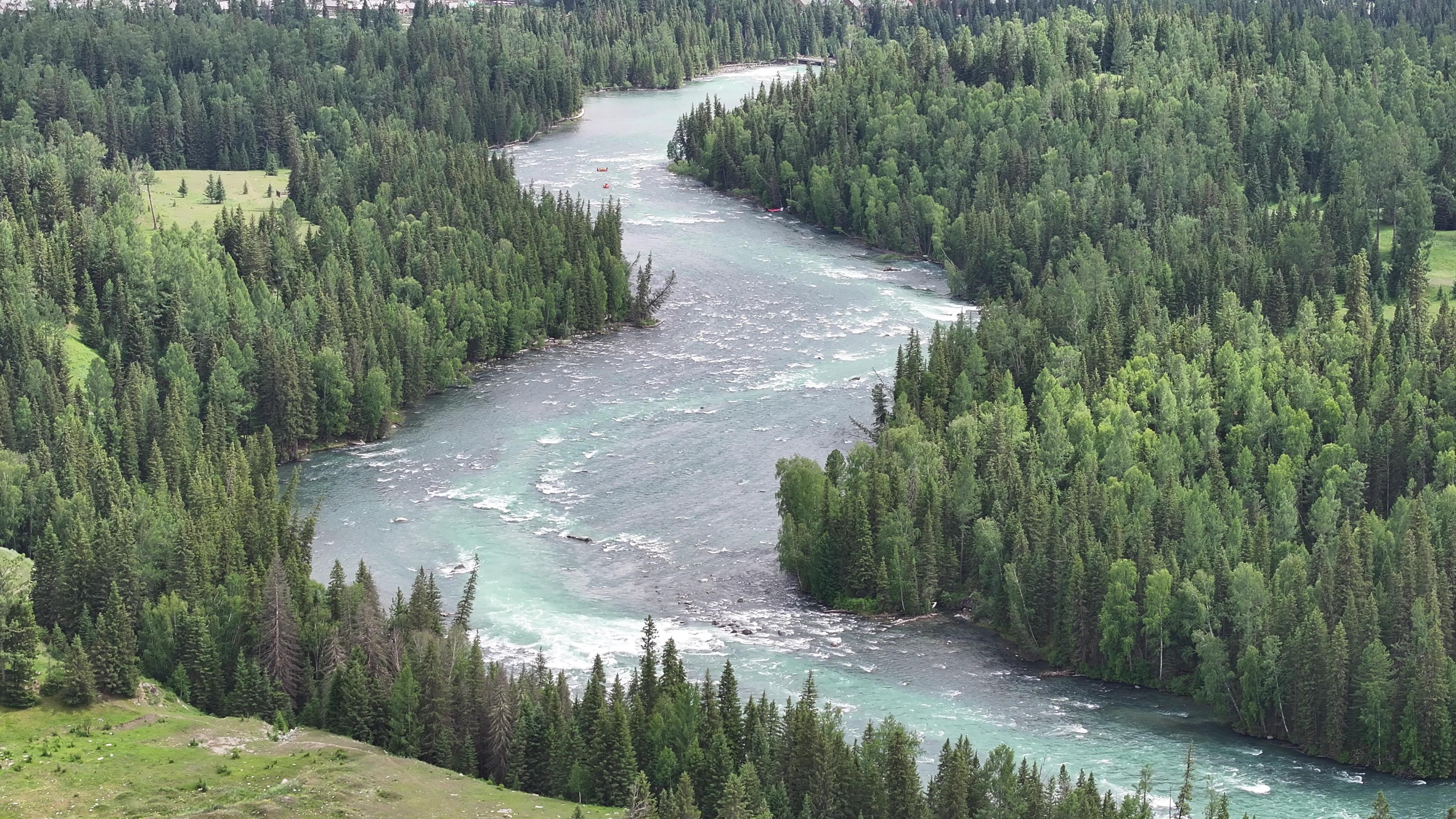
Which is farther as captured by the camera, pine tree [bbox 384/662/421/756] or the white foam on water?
the white foam on water

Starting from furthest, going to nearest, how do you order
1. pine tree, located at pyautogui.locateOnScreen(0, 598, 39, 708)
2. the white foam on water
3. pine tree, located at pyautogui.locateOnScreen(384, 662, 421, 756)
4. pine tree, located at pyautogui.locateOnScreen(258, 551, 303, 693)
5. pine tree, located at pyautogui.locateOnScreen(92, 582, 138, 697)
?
pine tree, located at pyautogui.locateOnScreen(258, 551, 303, 693), pine tree, located at pyautogui.locateOnScreen(92, 582, 138, 697), the white foam on water, pine tree, located at pyautogui.locateOnScreen(384, 662, 421, 756), pine tree, located at pyautogui.locateOnScreen(0, 598, 39, 708)

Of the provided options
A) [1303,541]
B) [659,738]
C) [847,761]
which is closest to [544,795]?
[659,738]

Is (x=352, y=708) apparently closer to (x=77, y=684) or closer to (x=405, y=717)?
(x=405, y=717)

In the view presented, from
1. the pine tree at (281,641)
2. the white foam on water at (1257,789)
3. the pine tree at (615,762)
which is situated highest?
the pine tree at (281,641)

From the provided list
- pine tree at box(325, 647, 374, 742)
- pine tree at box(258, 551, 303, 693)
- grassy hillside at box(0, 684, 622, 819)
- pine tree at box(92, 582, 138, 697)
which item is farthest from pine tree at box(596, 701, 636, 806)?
pine tree at box(92, 582, 138, 697)

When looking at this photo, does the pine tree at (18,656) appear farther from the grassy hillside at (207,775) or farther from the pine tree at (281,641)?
the pine tree at (281,641)

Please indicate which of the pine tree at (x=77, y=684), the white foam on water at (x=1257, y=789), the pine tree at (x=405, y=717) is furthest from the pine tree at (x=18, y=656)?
the white foam on water at (x=1257, y=789)

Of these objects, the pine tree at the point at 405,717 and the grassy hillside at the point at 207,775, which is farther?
the pine tree at the point at 405,717

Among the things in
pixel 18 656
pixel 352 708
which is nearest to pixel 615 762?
pixel 352 708

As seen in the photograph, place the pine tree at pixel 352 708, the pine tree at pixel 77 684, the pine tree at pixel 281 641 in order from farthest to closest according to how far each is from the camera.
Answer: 1. the pine tree at pixel 281 641
2. the pine tree at pixel 352 708
3. the pine tree at pixel 77 684

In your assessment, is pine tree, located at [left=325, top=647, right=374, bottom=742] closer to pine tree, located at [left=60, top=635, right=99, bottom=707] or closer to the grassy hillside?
the grassy hillside
